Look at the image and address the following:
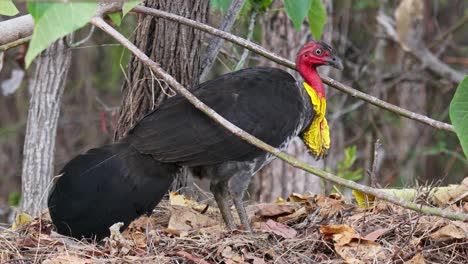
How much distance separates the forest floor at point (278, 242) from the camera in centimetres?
411

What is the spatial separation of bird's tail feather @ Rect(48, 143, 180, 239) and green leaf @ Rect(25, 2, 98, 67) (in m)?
2.02

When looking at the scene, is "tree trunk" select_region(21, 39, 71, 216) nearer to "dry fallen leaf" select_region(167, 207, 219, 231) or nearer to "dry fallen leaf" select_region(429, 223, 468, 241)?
"dry fallen leaf" select_region(167, 207, 219, 231)

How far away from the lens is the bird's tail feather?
14.3 ft

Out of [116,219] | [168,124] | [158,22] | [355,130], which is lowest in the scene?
[355,130]

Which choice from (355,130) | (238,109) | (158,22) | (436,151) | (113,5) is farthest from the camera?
(355,130)

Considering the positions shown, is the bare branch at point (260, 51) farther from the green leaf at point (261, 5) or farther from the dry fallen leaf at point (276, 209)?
the green leaf at point (261, 5)

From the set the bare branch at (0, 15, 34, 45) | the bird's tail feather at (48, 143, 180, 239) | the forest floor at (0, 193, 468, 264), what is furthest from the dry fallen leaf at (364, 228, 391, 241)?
the bare branch at (0, 15, 34, 45)

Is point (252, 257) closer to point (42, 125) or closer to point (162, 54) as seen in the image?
point (162, 54)

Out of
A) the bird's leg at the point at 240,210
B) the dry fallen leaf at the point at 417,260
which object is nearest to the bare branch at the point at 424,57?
the bird's leg at the point at 240,210

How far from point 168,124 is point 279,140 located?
62 centimetres

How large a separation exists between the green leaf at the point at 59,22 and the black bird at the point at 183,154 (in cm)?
203

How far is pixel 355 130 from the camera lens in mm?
9781

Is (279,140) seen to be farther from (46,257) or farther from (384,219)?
(46,257)

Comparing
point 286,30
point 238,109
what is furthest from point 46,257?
point 286,30
